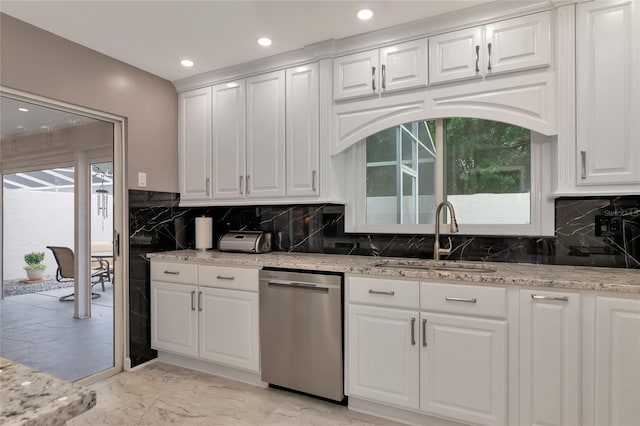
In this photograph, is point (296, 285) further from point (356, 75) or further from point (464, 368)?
point (356, 75)

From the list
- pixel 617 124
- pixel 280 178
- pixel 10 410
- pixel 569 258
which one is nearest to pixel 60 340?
pixel 280 178

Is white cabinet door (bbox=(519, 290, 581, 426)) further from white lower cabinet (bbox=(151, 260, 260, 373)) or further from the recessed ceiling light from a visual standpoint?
the recessed ceiling light

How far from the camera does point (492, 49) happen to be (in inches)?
86.9

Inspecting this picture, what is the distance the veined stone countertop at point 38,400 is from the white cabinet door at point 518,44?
245 centimetres

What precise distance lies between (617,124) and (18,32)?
11.7 ft

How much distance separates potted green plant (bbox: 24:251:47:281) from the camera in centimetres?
247

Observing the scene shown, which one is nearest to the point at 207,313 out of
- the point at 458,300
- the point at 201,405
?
the point at 201,405

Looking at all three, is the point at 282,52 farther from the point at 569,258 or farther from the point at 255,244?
the point at 569,258

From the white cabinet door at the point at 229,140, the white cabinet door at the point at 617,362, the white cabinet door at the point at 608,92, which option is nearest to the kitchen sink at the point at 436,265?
the white cabinet door at the point at 617,362

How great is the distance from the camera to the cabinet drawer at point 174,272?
2.91 metres

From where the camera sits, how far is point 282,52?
111 inches

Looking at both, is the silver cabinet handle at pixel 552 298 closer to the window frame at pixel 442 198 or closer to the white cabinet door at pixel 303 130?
the window frame at pixel 442 198

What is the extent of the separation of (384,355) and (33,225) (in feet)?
8.11

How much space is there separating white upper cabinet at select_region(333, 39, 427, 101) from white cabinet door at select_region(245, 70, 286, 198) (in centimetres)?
52
